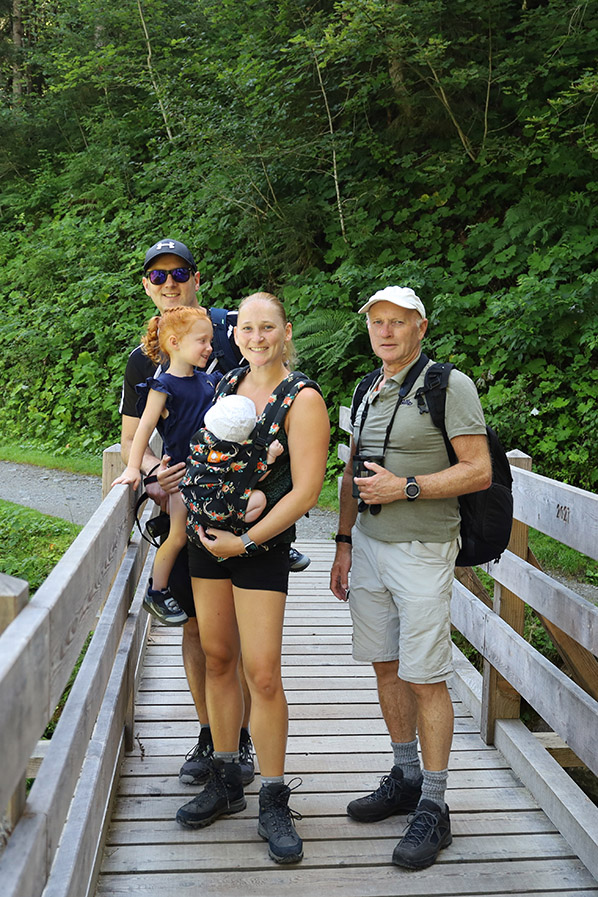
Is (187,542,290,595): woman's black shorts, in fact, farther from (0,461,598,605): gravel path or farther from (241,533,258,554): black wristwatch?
(0,461,598,605): gravel path

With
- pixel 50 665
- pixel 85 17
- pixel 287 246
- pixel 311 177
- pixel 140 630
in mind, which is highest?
pixel 85 17

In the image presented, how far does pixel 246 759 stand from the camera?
3.58 metres

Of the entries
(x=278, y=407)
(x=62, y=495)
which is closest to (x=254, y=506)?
(x=278, y=407)

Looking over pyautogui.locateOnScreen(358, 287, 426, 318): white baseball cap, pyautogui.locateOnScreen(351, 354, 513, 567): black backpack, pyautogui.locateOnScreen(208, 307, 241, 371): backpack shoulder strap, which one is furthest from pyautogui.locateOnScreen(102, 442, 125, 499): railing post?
pyautogui.locateOnScreen(351, 354, 513, 567): black backpack

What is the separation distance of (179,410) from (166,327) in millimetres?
353

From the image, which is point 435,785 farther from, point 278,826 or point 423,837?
point 278,826

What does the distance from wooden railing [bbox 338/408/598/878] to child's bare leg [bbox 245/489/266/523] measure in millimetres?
1147

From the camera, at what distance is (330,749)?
3.91 m

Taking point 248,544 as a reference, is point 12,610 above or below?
above

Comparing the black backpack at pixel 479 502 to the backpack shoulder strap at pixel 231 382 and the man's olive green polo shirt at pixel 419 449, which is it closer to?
the man's olive green polo shirt at pixel 419 449

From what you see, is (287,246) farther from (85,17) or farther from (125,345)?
(85,17)

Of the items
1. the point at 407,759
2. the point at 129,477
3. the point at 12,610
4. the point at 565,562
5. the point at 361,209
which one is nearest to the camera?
the point at 12,610

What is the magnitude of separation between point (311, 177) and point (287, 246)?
125 cm

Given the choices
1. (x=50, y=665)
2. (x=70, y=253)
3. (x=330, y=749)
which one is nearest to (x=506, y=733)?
(x=330, y=749)
